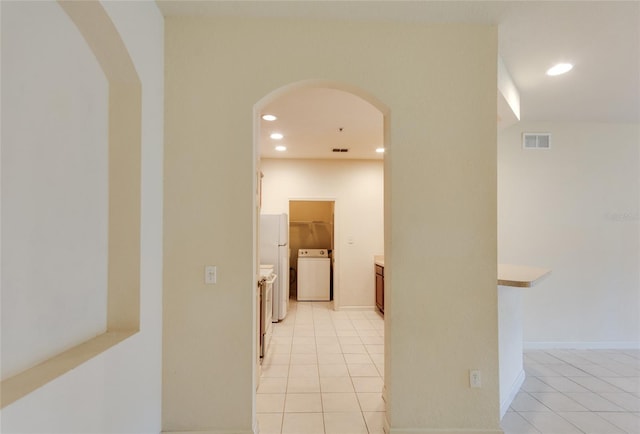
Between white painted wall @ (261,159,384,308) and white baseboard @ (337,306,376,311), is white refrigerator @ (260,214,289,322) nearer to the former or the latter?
white painted wall @ (261,159,384,308)

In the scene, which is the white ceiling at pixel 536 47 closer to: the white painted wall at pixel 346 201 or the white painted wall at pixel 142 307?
the white painted wall at pixel 142 307

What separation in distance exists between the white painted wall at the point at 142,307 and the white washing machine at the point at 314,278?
422cm

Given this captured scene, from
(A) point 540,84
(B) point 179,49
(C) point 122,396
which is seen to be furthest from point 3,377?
(A) point 540,84

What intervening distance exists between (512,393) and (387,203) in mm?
2026

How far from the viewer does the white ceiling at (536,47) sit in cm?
187

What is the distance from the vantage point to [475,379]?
6.44 feet

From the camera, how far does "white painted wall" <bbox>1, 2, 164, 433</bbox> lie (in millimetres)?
1081

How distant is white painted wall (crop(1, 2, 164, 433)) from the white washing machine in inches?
166

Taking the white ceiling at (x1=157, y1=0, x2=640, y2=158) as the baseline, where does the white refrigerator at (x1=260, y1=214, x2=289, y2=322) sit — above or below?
below

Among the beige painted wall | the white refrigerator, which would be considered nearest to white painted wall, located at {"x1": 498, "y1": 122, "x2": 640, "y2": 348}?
the beige painted wall

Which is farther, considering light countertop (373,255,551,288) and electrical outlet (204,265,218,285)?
light countertop (373,255,551,288)

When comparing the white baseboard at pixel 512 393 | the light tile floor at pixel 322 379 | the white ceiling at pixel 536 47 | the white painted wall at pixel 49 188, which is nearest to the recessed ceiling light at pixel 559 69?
the white ceiling at pixel 536 47

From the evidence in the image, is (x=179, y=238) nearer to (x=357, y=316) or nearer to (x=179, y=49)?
(x=179, y=49)

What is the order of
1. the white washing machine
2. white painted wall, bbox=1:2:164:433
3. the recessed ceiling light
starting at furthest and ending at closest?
the white washing machine, the recessed ceiling light, white painted wall, bbox=1:2:164:433
